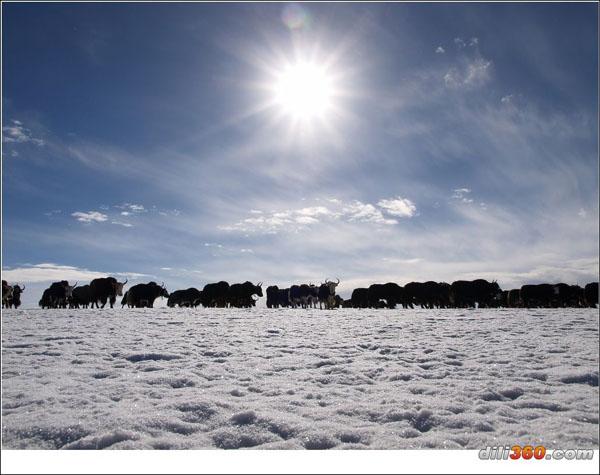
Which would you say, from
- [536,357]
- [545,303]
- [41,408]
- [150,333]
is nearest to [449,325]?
[536,357]

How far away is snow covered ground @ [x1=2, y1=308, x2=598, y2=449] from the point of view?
17.0 feet

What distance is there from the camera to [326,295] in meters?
39.7

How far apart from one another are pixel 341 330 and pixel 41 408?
10282 mm

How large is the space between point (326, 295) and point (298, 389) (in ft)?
107

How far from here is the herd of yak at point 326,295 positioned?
35062 mm

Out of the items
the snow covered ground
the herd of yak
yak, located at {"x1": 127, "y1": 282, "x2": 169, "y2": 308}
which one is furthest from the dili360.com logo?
yak, located at {"x1": 127, "y1": 282, "x2": 169, "y2": 308}

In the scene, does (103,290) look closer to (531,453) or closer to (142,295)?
(142,295)

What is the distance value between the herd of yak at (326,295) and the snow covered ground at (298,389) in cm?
2514

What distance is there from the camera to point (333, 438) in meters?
5.16

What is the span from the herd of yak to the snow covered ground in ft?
82.5

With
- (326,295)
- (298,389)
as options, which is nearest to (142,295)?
(326,295)

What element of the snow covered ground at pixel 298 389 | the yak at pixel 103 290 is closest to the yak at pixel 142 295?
the yak at pixel 103 290

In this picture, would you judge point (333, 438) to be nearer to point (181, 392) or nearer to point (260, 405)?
point (260, 405)

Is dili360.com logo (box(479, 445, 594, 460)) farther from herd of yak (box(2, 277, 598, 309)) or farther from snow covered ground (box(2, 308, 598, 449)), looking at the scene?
herd of yak (box(2, 277, 598, 309))
